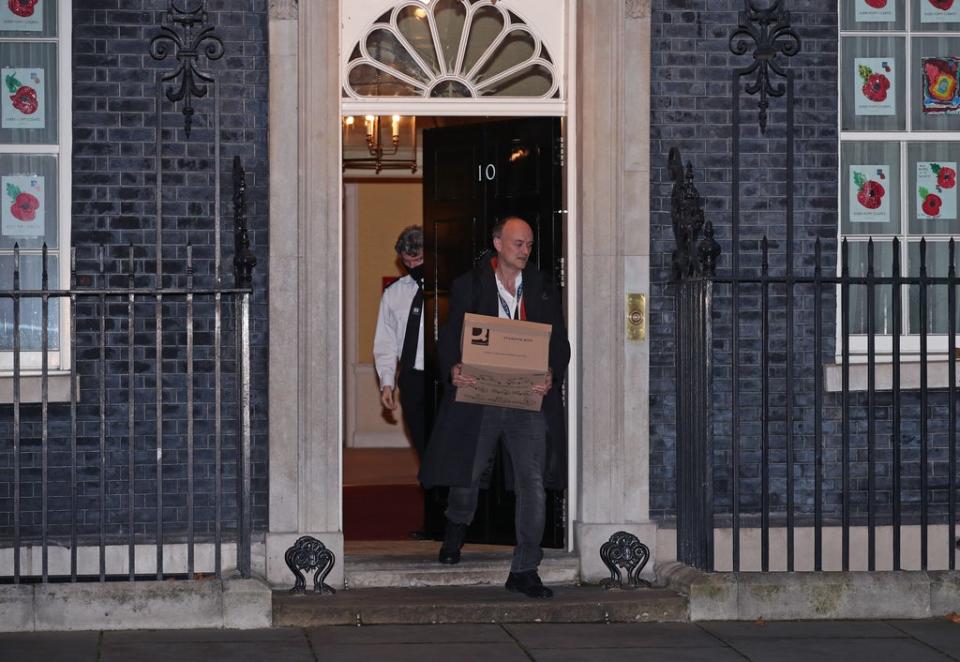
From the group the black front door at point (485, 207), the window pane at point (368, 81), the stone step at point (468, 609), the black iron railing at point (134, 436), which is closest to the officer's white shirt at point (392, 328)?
the black front door at point (485, 207)

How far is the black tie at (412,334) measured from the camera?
383 inches

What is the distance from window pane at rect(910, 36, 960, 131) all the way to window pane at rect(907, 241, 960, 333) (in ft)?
2.24

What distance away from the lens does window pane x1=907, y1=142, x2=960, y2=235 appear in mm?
8992

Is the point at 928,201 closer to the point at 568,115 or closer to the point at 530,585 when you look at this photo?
the point at 568,115

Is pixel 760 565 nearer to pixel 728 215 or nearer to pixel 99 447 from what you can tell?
pixel 728 215

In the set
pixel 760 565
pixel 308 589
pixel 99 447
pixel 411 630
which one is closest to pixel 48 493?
pixel 99 447

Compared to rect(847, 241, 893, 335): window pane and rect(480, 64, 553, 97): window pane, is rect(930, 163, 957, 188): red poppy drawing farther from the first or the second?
rect(480, 64, 553, 97): window pane

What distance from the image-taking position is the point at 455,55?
890 centimetres

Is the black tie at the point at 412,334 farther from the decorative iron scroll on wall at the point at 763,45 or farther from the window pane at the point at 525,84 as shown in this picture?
the decorative iron scroll on wall at the point at 763,45

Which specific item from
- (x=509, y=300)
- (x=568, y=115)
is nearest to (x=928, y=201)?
(x=568, y=115)

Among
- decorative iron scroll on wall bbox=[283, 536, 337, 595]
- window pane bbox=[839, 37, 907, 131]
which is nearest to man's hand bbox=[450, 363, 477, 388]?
decorative iron scroll on wall bbox=[283, 536, 337, 595]

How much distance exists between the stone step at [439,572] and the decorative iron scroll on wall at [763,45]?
264 cm

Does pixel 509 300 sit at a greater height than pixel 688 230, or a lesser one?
lesser

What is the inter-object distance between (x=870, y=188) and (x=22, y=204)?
184 inches
